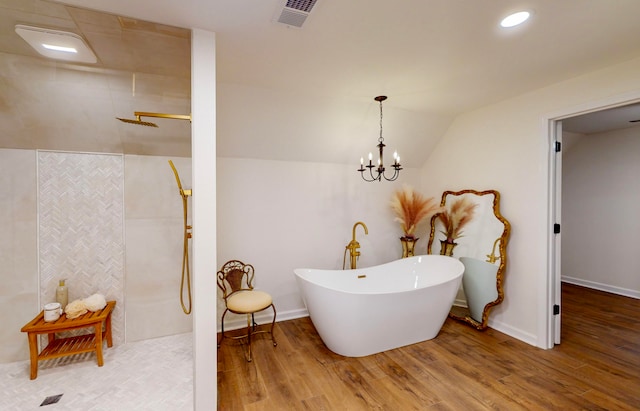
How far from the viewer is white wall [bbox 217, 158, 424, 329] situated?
121 inches

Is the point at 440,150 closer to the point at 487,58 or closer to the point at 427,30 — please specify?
the point at 487,58

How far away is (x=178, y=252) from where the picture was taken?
2766mm

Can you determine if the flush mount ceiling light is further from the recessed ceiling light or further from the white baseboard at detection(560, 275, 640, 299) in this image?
the white baseboard at detection(560, 275, 640, 299)

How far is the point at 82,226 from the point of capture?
2.50m

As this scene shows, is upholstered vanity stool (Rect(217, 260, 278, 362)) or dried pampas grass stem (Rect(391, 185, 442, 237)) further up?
dried pampas grass stem (Rect(391, 185, 442, 237))

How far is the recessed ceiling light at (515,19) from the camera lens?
160 cm

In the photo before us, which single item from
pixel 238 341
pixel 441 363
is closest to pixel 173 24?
pixel 238 341

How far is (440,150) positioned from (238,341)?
3390 millimetres

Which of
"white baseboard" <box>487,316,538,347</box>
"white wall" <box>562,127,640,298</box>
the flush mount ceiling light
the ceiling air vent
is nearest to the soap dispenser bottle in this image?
the flush mount ceiling light

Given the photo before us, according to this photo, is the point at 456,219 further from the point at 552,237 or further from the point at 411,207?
the point at 552,237

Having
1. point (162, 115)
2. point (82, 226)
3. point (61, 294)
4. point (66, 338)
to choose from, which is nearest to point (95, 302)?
point (61, 294)

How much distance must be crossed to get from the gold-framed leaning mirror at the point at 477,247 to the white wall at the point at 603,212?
2646mm

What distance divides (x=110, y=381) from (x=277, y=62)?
9.03ft

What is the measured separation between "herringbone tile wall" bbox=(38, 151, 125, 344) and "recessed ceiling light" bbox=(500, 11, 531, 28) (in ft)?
10.3
